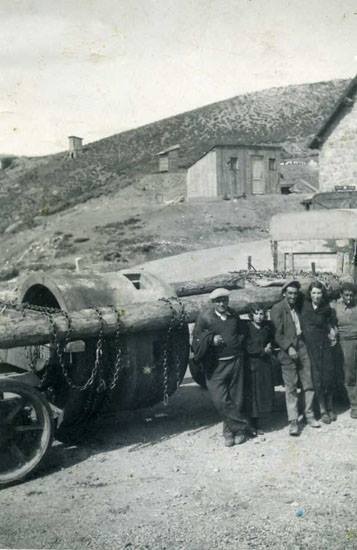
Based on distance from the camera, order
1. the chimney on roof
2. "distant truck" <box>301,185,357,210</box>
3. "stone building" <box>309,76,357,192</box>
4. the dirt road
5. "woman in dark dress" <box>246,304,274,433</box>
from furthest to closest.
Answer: the chimney on roof → "stone building" <box>309,76,357,192</box> → "distant truck" <box>301,185,357,210</box> → "woman in dark dress" <box>246,304,274,433</box> → the dirt road

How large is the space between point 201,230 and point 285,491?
22.8m

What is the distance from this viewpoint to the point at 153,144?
61406 millimetres

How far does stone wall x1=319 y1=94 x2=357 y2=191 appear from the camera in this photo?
2072 cm

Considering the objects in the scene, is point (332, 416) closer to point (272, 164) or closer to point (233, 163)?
point (233, 163)

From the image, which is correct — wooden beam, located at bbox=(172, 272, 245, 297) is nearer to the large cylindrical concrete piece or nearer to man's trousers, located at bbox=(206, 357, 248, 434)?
the large cylindrical concrete piece

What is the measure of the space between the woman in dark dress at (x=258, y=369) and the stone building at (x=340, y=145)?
1430 cm

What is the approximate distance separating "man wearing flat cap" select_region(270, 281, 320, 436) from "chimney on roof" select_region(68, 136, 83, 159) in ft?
192

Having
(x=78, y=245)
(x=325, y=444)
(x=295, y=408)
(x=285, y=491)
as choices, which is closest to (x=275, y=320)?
(x=295, y=408)

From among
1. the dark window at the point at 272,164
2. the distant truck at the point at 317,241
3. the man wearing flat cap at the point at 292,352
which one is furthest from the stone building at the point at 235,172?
the man wearing flat cap at the point at 292,352

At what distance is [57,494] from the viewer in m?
5.77

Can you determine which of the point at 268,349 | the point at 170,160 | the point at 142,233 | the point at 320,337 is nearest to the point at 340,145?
the point at 142,233

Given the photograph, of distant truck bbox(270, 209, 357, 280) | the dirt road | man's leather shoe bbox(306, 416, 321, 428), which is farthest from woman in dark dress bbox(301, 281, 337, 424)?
distant truck bbox(270, 209, 357, 280)

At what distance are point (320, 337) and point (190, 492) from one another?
2.67m

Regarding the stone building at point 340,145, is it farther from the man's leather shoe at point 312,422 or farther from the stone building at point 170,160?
the stone building at point 170,160
